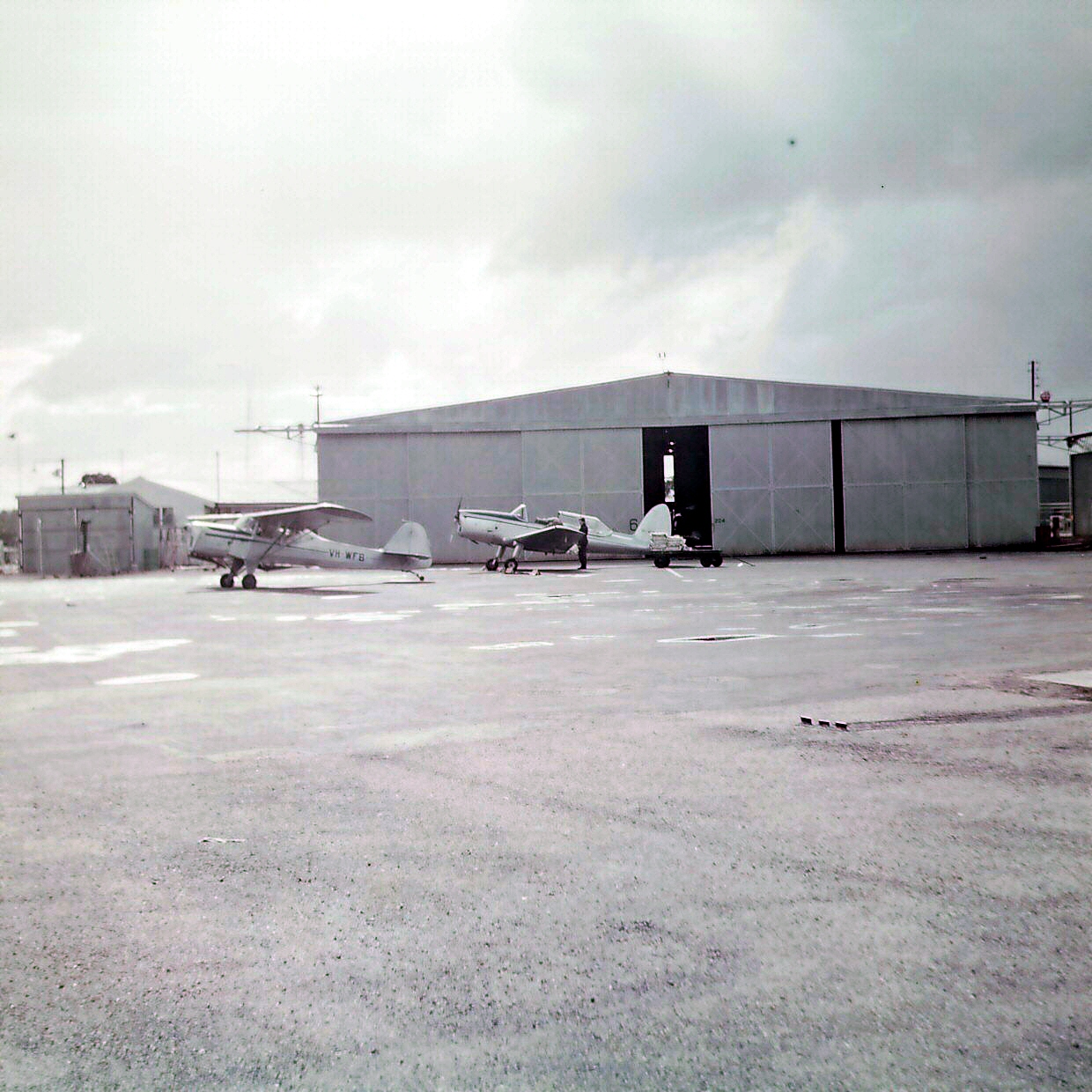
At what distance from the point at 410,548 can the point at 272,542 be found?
4800 millimetres

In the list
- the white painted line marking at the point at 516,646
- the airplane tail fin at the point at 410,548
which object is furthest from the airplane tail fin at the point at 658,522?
the white painted line marking at the point at 516,646

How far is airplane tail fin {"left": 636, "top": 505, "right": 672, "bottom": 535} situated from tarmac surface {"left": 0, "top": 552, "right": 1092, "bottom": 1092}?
30.6 m

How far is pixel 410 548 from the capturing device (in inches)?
1182

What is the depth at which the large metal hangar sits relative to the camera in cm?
4550

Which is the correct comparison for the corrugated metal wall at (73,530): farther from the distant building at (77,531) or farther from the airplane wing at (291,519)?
the airplane wing at (291,519)

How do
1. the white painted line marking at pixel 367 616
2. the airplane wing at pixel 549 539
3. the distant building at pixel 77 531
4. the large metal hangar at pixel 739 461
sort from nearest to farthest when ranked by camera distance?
the white painted line marking at pixel 367 616, the airplane wing at pixel 549 539, the distant building at pixel 77 531, the large metal hangar at pixel 739 461

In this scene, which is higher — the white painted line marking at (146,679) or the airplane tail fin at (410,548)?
the airplane tail fin at (410,548)

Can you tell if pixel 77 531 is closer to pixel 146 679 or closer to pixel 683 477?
pixel 683 477

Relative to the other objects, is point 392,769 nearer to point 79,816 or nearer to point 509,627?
point 79,816

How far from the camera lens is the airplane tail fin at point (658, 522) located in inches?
1537

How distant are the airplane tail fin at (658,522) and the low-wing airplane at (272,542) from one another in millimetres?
14050

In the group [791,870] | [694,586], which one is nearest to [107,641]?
[791,870]

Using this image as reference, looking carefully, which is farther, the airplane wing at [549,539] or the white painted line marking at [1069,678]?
the airplane wing at [549,539]

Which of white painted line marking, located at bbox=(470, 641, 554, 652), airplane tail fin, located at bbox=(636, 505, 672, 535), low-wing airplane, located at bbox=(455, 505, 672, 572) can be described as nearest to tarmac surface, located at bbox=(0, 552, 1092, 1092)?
white painted line marking, located at bbox=(470, 641, 554, 652)
